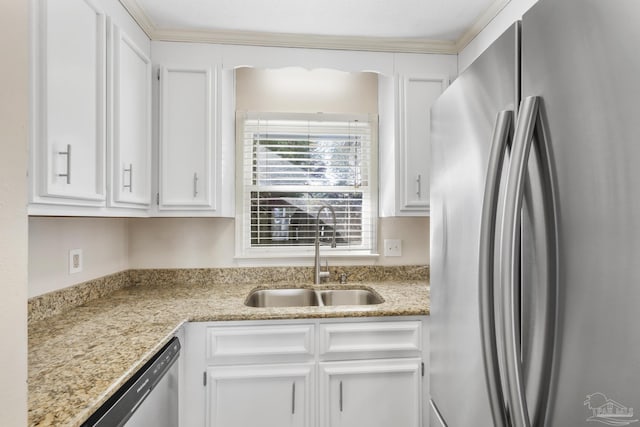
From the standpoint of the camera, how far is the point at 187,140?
193 cm

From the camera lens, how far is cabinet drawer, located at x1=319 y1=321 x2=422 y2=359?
1.62 meters

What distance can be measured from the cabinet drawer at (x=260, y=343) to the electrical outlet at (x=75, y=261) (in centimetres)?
72

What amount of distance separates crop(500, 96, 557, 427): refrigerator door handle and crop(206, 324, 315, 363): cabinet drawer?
1160mm

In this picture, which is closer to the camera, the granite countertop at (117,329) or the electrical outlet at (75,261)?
the granite countertop at (117,329)

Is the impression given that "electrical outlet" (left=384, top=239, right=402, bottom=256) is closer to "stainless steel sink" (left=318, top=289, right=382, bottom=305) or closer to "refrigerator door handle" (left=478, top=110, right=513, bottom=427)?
"stainless steel sink" (left=318, top=289, right=382, bottom=305)

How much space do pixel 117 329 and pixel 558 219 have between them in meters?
1.47

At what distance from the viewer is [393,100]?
2088mm

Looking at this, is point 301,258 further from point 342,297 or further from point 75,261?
point 75,261

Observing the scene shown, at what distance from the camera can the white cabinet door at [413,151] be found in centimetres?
206

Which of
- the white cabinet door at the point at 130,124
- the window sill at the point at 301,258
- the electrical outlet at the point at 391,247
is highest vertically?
the white cabinet door at the point at 130,124

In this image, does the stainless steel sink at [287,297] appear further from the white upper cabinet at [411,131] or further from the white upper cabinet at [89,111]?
the white upper cabinet at [89,111]

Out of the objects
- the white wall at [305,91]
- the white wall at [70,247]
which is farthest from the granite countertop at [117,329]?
the white wall at [305,91]

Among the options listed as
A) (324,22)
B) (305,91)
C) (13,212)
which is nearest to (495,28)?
(324,22)

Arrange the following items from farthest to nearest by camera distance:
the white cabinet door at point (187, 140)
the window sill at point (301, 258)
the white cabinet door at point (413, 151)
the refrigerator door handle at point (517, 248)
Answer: the window sill at point (301, 258) < the white cabinet door at point (413, 151) < the white cabinet door at point (187, 140) < the refrigerator door handle at point (517, 248)
